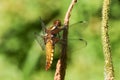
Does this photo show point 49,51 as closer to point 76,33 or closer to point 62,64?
point 62,64

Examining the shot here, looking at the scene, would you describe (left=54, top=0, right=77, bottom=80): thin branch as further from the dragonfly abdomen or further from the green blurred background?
the green blurred background

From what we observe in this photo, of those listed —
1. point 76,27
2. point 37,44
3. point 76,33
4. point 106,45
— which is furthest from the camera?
point 37,44

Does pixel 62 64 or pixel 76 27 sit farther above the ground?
pixel 76 27

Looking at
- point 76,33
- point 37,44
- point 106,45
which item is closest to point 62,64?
point 106,45

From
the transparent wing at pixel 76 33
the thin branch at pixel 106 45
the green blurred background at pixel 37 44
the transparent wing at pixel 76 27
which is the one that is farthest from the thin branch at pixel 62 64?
the green blurred background at pixel 37 44

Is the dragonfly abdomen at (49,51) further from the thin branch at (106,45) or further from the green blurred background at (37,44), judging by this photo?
the green blurred background at (37,44)

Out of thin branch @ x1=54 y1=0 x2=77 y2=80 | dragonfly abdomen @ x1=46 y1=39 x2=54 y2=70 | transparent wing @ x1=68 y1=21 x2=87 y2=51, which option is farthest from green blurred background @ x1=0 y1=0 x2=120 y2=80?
thin branch @ x1=54 y1=0 x2=77 y2=80

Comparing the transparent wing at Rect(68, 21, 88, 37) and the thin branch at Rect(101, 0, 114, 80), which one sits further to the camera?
the transparent wing at Rect(68, 21, 88, 37)

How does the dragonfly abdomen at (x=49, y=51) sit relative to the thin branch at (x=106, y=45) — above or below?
above

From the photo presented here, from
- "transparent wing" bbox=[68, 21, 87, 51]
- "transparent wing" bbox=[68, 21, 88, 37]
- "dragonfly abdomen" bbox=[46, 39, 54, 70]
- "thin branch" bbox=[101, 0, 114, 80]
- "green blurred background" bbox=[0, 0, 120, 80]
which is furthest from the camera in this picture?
"green blurred background" bbox=[0, 0, 120, 80]
